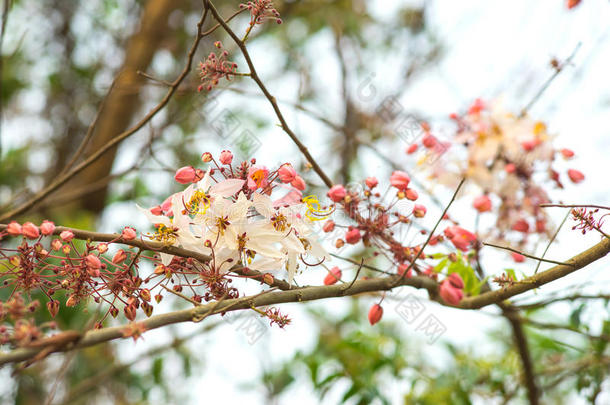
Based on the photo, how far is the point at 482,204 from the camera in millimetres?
1740

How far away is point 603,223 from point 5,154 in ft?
10.5

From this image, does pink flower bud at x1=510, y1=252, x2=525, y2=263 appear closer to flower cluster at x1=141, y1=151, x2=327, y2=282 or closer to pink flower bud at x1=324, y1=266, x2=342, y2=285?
pink flower bud at x1=324, y1=266, x2=342, y2=285

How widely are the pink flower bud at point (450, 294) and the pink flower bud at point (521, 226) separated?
64 cm

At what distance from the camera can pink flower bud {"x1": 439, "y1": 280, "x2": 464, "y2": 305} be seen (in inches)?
49.6

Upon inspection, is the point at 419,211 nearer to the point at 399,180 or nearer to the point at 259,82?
the point at 399,180

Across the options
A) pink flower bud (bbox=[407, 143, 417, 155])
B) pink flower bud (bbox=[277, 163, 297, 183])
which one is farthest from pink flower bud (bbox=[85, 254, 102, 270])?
pink flower bud (bbox=[407, 143, 417, 155])

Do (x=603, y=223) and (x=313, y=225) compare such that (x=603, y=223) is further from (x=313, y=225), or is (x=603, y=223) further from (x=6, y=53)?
(x=6, y=53)

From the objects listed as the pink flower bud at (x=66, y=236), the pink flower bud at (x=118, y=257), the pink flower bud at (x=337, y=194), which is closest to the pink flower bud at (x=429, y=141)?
the pink flower bud at (x=337, y=194)

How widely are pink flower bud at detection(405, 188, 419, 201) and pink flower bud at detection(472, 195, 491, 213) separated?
1.60 ft

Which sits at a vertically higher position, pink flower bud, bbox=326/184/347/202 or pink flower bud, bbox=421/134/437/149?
pink flower bud, bbox=421/134/437/149

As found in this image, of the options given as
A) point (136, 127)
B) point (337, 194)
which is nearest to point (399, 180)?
point (337, 194)

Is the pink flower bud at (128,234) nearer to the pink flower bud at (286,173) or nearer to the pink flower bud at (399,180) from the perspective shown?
the pink flower bud at (286,173)

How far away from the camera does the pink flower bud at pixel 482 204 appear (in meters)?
1.74

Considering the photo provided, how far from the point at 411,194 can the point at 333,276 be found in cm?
25
